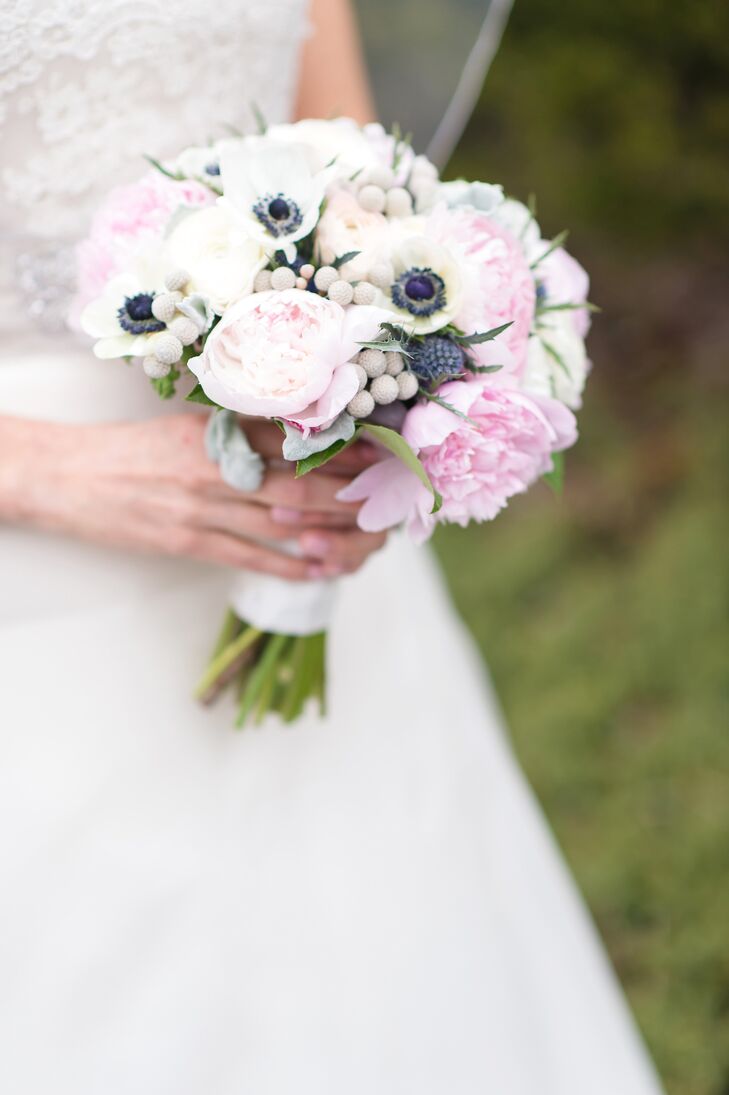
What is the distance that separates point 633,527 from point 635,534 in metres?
0.04

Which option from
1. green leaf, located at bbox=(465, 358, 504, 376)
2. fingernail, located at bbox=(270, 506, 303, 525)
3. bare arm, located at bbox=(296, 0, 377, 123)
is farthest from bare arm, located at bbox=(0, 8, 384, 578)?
bare arm, located at bbox=(296, 0, 377, 123)

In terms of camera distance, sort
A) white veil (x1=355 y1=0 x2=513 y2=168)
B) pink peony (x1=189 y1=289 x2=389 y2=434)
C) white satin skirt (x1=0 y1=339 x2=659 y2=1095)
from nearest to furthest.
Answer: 1. pink peony (x1=189 y1=289 x2=389 y2=434)
2. white satin skirt (x1=0 y1=339 x2=659 y2=1095)
3. white veil (x1=355 y1=0 x2=513 y2=168)

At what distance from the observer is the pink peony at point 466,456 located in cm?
97

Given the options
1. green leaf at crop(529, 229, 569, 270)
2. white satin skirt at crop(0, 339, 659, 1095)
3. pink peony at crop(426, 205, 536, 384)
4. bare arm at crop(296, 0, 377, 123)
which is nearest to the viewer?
pink peony at crop(426, 205, 536, 384)

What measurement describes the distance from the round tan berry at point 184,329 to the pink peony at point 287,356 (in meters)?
0.04

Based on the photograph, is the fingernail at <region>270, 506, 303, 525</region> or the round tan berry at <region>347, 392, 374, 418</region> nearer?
the round tan berry at <region>347, 392, 374, 418</region>

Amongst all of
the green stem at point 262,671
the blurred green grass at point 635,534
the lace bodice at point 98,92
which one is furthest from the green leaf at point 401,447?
the blurred green grass at point 635,534

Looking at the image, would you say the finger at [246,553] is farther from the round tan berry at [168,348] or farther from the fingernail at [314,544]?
the round tan berry at [168,348]

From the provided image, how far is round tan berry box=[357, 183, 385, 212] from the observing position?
3.36ft

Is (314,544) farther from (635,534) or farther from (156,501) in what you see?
(635,534)

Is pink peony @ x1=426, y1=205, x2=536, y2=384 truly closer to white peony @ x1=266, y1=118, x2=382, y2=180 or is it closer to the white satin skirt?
white peony @ x1=266, y1=118, x2=382, y2=180

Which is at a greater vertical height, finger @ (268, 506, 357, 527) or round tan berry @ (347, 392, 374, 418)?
round tan berry @ (347, 392, 374, 418)

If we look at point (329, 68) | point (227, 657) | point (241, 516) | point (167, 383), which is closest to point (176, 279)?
point (167, 383)

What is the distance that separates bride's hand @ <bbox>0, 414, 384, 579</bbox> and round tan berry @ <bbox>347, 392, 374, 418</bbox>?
27 cm
